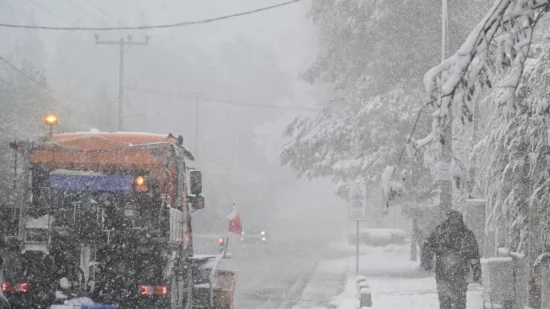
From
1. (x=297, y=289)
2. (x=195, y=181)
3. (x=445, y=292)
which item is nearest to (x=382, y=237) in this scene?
(x=297, y=289)

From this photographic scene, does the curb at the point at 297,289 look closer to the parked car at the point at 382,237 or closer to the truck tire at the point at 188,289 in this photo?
the truck tire at the point at 188,289

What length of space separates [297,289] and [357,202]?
3.71m

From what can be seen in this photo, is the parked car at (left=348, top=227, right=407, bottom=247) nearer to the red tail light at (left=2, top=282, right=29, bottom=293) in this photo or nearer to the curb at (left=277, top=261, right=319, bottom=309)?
the curb at (left=277, top=261, right=319, bottom=309)

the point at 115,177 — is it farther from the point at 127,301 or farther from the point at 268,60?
the point at 268,60

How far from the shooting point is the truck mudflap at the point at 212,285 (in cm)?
1034

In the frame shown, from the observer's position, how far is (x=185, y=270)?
9.45 m

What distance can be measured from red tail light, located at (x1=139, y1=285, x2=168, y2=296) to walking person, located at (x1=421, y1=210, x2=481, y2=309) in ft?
14.7

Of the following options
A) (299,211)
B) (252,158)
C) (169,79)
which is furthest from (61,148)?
(299,211)

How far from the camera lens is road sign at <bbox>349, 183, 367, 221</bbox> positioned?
16391 mm

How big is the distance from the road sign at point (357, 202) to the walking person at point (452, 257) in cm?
537

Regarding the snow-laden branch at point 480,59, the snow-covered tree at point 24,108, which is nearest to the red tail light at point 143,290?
the snow-laden branch at point 480,59

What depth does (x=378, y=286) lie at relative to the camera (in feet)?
62.0

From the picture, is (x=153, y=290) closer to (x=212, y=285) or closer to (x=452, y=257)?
(x=212, y=285)

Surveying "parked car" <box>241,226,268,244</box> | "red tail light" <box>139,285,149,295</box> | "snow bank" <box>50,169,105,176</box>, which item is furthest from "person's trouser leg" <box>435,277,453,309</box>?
"parked car" <box>241,226,268,244</box>
